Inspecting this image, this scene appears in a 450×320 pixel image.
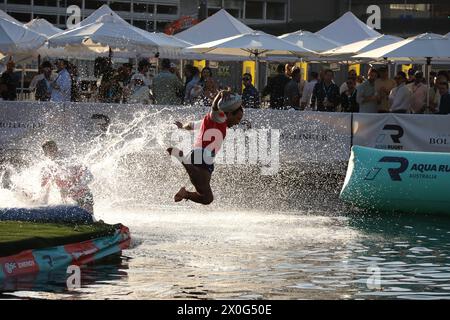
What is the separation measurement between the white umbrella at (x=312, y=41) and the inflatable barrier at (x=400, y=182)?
13.2 meters

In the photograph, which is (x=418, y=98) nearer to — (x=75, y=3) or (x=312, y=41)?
(x=312, y=41)

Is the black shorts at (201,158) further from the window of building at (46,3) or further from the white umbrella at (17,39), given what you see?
the window of building at (46,3)

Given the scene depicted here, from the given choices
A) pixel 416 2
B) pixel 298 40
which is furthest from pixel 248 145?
pixel 416 2

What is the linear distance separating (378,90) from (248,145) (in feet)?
12.0

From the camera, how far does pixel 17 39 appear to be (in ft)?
95.2

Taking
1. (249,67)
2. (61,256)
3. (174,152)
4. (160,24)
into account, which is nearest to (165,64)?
(174,152)

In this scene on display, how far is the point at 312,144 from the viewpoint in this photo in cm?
2444

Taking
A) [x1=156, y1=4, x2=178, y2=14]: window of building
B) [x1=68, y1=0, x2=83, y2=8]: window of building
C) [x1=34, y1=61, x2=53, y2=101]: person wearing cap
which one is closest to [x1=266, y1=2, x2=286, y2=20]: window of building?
[x1=156, y1=4, x2=178, y2=14]: window of building

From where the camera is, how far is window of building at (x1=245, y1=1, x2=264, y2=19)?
249ft

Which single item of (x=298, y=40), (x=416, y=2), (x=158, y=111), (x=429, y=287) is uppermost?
(x=416, y=2)

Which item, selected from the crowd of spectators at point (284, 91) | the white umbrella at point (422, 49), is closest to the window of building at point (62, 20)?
the crowd of spectators at point (284, 91)

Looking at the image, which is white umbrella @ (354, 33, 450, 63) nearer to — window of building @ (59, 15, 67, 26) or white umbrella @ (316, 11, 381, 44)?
white umbrella @ (316, 11, 381, 44)

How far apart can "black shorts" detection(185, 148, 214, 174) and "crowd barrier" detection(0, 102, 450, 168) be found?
8.04m
